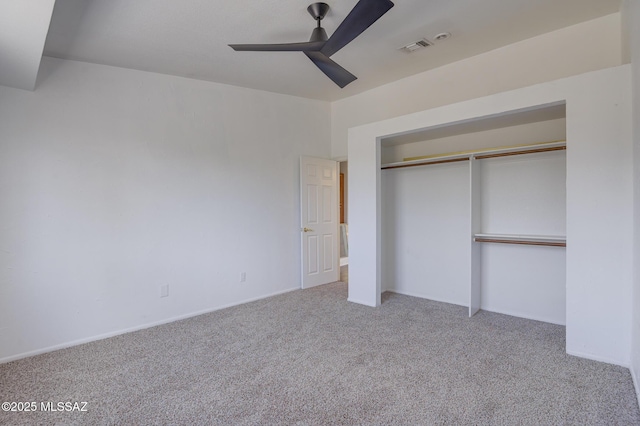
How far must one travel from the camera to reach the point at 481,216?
3.81m

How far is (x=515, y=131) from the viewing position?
11.8ft

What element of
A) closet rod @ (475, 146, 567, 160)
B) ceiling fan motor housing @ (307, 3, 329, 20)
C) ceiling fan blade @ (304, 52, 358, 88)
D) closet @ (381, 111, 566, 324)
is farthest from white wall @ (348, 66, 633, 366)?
ceiling fan motor housing @ (307, 3, 329, 20)

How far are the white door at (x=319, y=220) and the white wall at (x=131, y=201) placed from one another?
1.06ft

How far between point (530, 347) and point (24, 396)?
153 inches

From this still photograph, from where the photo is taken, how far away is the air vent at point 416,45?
10.6ft

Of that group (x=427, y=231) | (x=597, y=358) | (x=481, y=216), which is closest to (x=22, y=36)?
(x=427, y=231)

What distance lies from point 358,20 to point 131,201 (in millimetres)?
2803

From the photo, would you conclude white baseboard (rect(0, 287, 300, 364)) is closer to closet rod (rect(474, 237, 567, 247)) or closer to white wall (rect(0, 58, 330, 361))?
white wall (rect(0, 58, 330, 361))

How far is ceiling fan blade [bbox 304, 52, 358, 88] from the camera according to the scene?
2.57 meters

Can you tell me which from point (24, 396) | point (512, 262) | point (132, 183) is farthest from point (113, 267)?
point (512, 262)

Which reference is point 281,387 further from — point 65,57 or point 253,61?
point 65,57

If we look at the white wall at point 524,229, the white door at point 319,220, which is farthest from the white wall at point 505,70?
the white door at point 319,220

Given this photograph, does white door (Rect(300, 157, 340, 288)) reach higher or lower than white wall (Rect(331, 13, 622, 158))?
lower

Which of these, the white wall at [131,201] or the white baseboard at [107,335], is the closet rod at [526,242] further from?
the white baseboard at [107,335]
